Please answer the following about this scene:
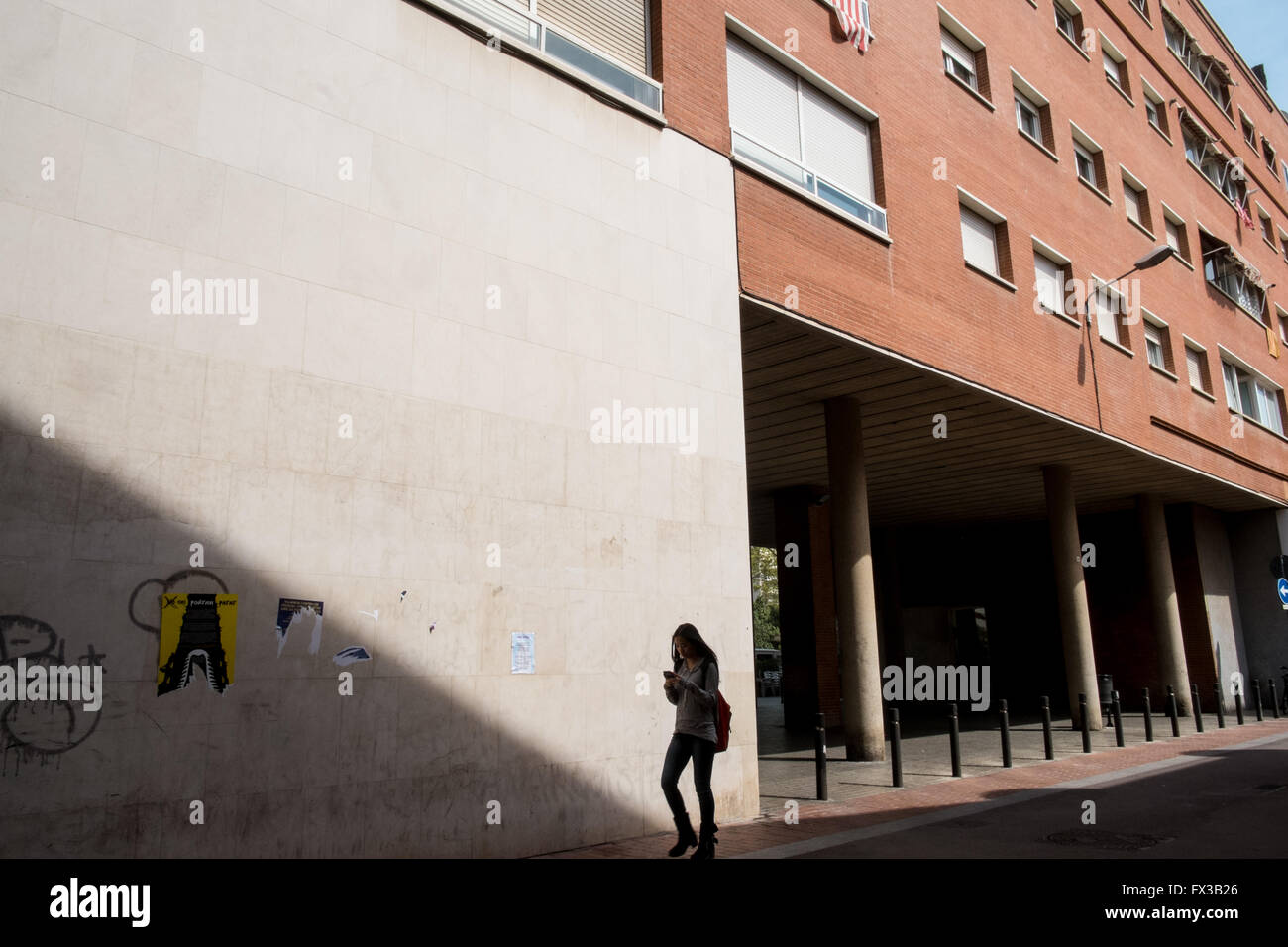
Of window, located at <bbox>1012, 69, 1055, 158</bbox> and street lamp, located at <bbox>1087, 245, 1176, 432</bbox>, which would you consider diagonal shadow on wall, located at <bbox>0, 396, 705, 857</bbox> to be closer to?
street lamp, located at <bbox>1087, 245, 1176, 432</bbox>

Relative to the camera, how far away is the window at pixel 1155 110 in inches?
943

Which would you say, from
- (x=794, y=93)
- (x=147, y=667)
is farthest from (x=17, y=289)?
(x=794, y=93)

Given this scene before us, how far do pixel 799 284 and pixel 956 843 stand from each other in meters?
6.79

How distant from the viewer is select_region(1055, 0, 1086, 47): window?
2094 cm

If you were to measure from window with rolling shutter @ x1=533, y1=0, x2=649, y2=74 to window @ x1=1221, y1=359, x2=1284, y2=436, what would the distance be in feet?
66.2

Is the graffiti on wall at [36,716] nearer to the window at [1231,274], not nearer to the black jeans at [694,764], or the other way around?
the black jeans at [694,764]

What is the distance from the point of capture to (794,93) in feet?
41.9

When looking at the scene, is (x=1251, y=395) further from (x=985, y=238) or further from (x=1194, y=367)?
(x=985, y=238)

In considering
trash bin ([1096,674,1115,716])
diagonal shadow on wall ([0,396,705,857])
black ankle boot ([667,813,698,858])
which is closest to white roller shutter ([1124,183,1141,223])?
trash bin ([1096,674,1115,716])

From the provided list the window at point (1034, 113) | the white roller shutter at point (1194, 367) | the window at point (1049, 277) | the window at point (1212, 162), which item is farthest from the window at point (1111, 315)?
the window at point (1212, 162)

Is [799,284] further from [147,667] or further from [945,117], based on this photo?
[147,667]

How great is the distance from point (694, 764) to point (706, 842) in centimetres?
63

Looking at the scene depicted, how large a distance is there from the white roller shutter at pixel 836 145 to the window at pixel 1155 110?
14.7 metres
